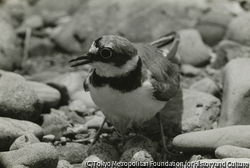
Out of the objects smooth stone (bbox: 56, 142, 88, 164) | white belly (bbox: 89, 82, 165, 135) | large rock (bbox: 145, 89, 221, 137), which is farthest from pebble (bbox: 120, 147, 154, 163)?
large rock (bbox: 145, 89, 221, 137)

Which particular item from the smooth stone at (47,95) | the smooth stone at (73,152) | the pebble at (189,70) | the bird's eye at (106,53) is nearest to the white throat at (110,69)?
the bird's eye at (106,53)

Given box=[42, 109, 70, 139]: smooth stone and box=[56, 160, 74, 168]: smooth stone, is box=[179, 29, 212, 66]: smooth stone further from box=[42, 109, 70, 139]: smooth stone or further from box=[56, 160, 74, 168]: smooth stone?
box=[56, 160, 74, 168]: smooth stone

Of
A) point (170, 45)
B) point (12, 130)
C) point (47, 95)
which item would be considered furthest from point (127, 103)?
point (170, 45)

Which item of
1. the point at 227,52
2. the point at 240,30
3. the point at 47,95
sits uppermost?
the point at 240,30

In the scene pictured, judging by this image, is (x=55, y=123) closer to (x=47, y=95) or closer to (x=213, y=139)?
(x=47, y=95)

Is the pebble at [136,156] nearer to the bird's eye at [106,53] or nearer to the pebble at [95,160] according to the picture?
the pebble at [95,160]

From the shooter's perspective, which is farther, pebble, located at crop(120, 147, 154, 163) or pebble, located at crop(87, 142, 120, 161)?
pebble, located at crop(87, 142, 120, 161)

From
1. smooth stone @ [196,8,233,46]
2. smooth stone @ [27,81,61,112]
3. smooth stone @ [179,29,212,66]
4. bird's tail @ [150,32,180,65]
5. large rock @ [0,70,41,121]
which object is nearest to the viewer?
large rock @ [0,70,41,121]
